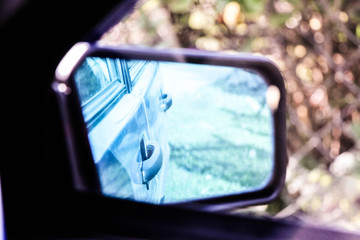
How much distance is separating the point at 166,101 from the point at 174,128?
77 millimetres

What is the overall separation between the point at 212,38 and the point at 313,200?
1.17 metres

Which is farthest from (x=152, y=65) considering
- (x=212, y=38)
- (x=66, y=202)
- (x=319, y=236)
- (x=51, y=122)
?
(x=212, y=38)

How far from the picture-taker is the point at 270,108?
128 centimetres

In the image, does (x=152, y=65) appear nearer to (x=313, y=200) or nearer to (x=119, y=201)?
(x=119, y=201)

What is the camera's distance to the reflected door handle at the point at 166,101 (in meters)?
1.03

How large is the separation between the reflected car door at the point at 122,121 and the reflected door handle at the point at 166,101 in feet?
0.08

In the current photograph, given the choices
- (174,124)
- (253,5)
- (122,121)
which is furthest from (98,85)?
(253,5)

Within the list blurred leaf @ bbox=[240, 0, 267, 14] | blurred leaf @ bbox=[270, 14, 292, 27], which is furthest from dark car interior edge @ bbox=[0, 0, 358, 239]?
blurred leaf @ bbox=[270, 14, 292, 27]

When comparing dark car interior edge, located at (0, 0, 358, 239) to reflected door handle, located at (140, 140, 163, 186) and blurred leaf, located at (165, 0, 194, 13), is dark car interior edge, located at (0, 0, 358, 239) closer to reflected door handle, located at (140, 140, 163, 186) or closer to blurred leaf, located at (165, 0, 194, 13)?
reflected door handle, located at (140, 140, 163, 186)

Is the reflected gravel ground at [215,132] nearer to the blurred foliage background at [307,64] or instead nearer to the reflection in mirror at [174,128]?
the reflection in mirror at [174,128]

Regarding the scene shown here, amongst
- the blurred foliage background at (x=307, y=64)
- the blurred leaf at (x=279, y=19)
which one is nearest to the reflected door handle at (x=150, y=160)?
the blurred foliage background at (x=307, y=64)

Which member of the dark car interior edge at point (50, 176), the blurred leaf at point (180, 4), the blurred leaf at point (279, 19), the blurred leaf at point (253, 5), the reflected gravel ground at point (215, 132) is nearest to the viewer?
the dark car interior edge at point (50, 176)

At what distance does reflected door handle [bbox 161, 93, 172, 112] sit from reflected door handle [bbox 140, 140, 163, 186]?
0.09 meters

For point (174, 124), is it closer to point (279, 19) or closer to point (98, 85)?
point (98, 85)
